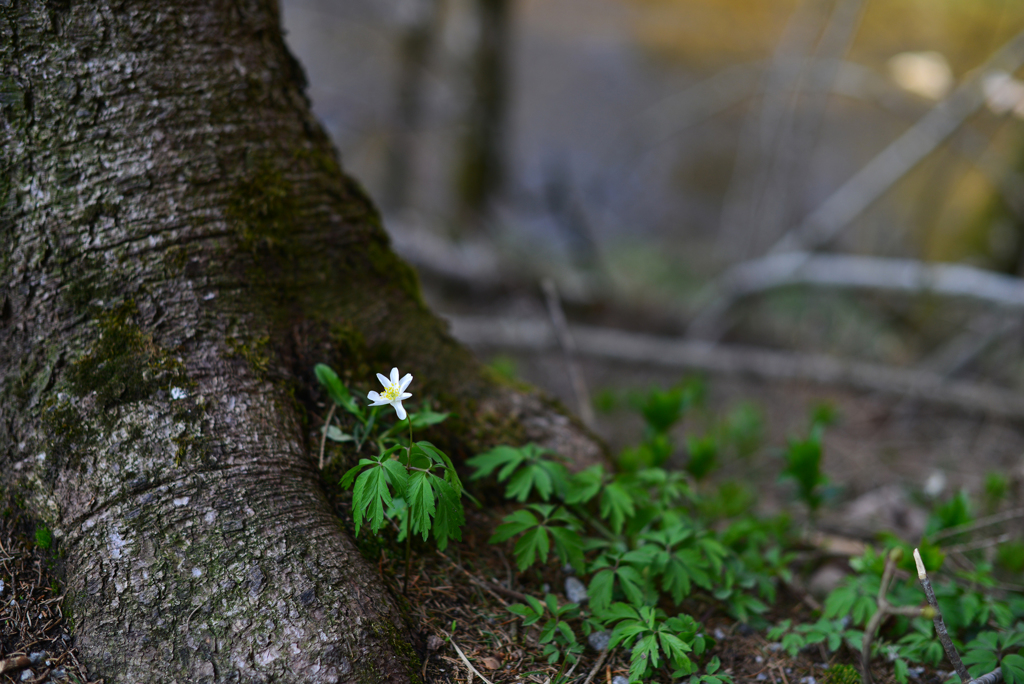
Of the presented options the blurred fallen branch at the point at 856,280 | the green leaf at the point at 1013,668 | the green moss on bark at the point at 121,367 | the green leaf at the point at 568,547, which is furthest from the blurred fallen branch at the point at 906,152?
the green moss on bark at the point at 121,367

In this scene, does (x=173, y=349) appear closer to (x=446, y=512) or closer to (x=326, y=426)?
(x=326, y=426)

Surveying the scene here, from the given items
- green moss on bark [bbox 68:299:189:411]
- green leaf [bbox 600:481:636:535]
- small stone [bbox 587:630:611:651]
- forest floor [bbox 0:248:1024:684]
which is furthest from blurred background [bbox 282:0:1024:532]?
green moss on bark [bbox 68:299:189:411]

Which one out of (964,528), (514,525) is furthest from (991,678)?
(514,525)

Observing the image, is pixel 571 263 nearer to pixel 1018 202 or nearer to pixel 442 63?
pixel 442 63

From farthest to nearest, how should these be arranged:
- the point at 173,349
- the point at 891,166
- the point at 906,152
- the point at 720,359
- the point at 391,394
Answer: the point at 891,166
the point at 906,152
the point at 720,359
the point at 173,349
the point at 391,394

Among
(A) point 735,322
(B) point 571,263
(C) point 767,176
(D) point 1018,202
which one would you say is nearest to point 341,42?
(B) point 571,263

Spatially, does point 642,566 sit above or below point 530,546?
below
